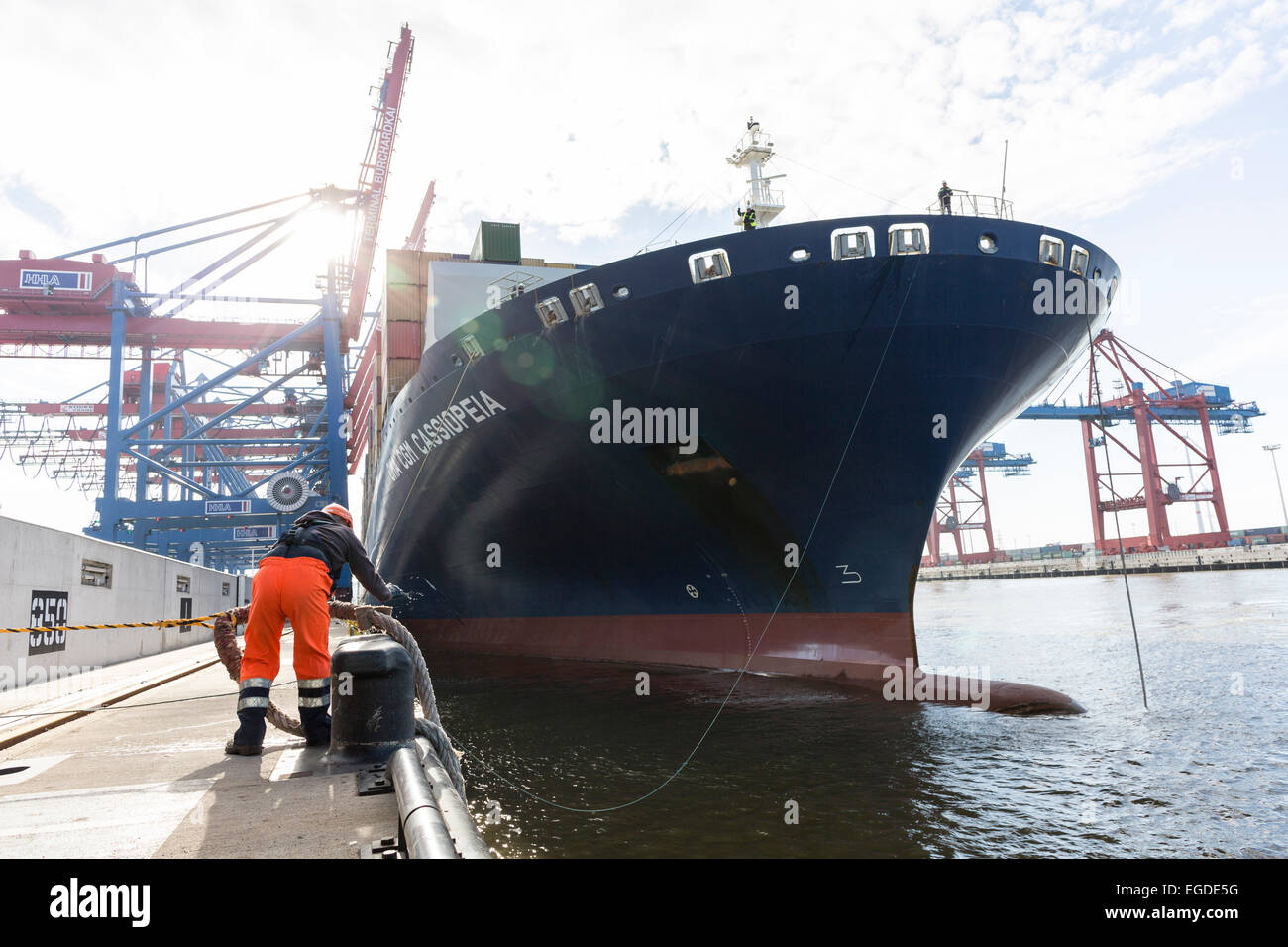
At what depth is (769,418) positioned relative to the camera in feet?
32.4

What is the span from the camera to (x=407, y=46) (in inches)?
1073

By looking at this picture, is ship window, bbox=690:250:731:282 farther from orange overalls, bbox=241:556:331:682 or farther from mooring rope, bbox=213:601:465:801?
orange overalls, bbox=241:556:331:682

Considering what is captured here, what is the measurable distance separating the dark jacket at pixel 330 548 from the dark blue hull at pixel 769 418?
243 inches

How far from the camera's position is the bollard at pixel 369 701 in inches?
149

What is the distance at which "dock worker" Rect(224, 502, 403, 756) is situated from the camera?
13.4 ft

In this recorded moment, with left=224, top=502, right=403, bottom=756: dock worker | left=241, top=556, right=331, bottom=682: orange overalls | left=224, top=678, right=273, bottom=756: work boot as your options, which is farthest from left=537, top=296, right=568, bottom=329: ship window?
left=224, top=678, right=273, bottom=756: work boot

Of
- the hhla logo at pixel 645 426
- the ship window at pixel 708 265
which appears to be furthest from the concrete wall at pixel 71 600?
the ship window at pixel 708 265

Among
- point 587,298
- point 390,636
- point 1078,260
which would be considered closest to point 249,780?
point 390,636

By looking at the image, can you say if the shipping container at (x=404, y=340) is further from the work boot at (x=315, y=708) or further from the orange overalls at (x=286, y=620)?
the work boot at (x=315, y=708)

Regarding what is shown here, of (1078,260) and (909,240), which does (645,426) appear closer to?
(909,240)

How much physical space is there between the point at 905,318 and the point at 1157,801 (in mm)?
6131

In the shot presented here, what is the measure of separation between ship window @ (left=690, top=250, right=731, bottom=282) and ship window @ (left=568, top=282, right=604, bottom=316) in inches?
58.2

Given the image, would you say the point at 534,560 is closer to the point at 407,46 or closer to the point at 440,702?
the point at 440,702
